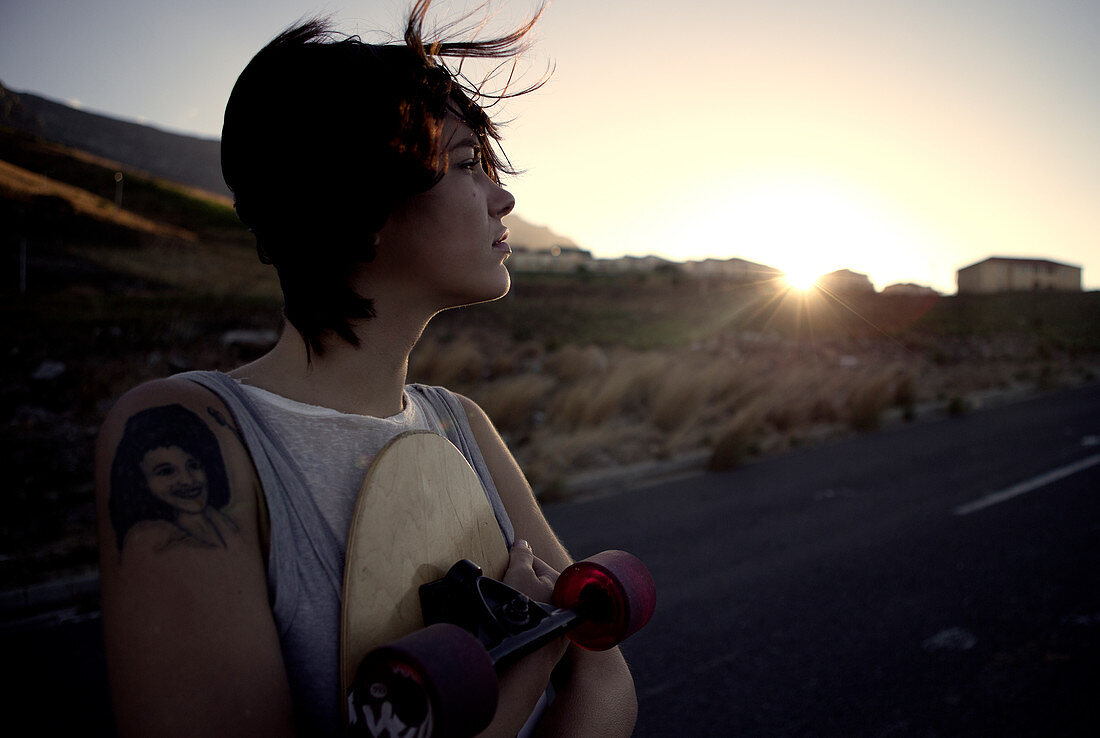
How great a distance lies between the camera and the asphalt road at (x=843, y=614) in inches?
113

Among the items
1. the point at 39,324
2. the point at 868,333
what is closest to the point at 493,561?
the point at 39,324

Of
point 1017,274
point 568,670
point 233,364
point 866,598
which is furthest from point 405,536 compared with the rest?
point 1017,274

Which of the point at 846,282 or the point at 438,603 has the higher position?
the point at 846,282

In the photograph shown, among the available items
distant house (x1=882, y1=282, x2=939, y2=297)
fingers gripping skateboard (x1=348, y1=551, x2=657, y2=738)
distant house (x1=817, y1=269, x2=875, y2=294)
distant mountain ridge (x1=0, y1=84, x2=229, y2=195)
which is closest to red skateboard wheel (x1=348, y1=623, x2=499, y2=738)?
fingers gripping skateboard (x1=348, y1=551, x2=657, y2=738)

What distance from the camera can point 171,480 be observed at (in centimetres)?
85

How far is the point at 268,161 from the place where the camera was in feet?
3.31

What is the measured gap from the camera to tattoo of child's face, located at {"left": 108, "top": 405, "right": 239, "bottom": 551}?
813mm

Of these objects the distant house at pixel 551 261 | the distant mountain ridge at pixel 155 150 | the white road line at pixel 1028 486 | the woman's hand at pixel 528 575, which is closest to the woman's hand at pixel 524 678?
the woman's hand at pixel 528 575

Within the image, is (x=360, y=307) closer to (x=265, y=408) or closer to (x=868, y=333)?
(x=265, y=408)

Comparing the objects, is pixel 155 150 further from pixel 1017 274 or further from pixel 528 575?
pixel 1017 274

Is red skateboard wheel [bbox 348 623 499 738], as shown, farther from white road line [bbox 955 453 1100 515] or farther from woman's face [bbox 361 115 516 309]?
white road line [bbox 955 453 1100 515]

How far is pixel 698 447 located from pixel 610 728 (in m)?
7.72

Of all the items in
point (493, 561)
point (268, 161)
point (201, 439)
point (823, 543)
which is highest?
point (268, 161)

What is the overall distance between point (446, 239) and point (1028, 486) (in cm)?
761
